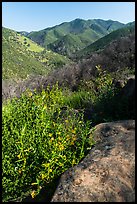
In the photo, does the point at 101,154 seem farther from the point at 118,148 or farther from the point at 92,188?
the point at 92,188

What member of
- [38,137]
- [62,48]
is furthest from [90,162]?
[62,48]

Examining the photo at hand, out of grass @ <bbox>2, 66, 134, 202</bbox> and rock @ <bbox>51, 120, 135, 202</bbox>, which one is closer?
rock @ <bbox>51, 120, 135, 202</bbox>

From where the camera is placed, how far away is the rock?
8.75ft

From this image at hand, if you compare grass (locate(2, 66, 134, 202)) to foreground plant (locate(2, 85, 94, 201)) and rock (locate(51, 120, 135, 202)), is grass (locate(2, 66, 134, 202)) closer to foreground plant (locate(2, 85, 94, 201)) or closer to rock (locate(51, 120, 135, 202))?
foreground plant (locate(2, 85, 94, 201))

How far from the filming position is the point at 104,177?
2.87 meters

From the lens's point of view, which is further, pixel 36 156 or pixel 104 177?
pixel 36 156

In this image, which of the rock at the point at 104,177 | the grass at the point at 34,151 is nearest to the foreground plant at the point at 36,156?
the grass at the point at 34,151

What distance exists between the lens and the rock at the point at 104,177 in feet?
8.75

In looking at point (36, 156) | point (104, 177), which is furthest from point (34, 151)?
point (104, 177)

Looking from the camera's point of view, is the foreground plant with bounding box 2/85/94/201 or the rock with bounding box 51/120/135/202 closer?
the rock with bounding box 51/120/135/202

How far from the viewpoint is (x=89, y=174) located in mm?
2943

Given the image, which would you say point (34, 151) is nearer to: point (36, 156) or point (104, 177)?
point (36, 156)

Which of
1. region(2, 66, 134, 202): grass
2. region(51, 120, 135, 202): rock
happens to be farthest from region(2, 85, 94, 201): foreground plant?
region(51, 120, 135, 202): rock

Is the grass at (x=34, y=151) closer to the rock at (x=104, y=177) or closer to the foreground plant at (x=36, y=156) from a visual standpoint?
the foreground plant at (x=36, y=156)
